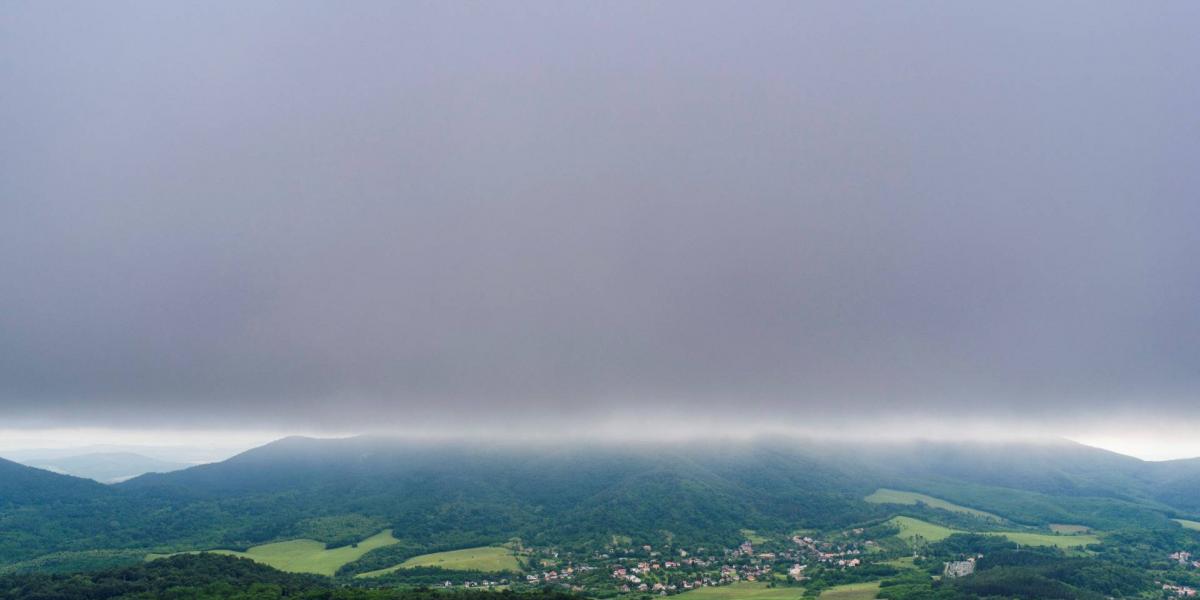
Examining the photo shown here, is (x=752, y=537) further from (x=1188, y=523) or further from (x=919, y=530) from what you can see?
(x=1188, y=523)

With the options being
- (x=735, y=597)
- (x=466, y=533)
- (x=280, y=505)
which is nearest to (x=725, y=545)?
(x=735, y=597)

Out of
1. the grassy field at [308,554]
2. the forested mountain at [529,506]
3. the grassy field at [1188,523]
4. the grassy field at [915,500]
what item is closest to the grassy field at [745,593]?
the forested mountain at [529,506]

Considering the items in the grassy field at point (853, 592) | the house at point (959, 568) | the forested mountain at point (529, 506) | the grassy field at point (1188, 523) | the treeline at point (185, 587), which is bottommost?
the forested mountain at point (529, 506)

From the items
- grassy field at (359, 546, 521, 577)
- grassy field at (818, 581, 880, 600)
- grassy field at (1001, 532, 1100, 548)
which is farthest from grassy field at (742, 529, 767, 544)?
grassy field at (359, 546, 521, 577)

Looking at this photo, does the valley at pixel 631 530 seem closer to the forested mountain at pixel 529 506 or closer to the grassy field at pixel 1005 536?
the grassy field at pixel 1005 536

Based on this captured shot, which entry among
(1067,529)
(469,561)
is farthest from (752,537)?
(1067,529)

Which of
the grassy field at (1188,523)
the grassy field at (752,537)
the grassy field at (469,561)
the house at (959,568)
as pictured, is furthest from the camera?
the grassy field at (752,537)

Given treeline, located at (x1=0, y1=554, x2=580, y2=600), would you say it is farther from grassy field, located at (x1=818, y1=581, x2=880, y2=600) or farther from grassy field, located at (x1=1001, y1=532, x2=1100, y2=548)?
grassy field, located at (x1=1001, y1=532, x2=1100, y2=548)
